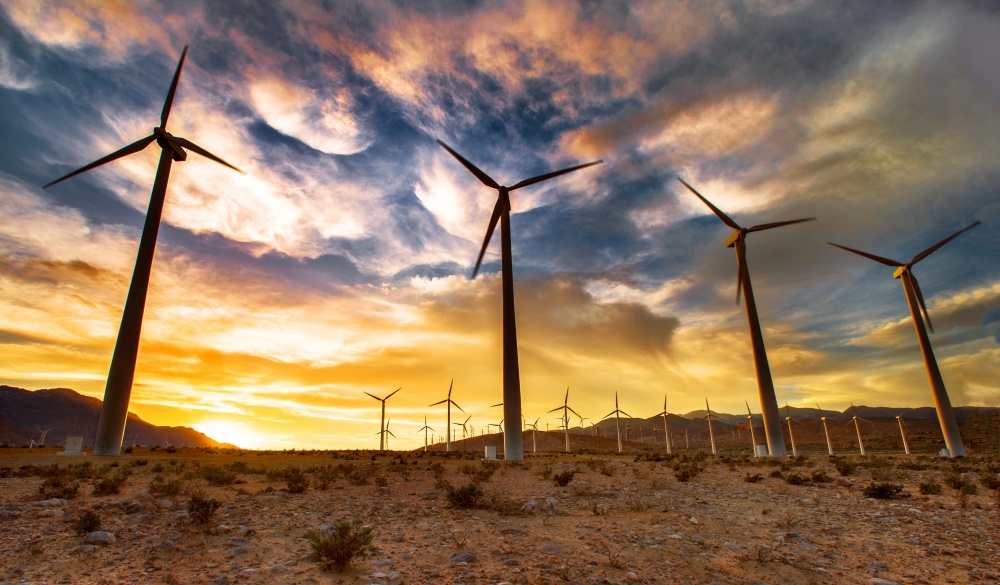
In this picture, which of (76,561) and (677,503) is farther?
(677,503)

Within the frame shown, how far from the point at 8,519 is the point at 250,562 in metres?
8.41

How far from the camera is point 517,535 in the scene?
1228 cm

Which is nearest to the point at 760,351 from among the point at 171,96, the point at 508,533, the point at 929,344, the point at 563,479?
the point at 929,344

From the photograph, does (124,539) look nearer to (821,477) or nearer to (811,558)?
(811,558)

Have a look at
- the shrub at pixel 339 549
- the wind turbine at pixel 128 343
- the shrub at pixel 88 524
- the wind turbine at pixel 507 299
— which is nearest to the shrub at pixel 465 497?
the shrub at pixel 339 549

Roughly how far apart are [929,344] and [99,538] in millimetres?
88507

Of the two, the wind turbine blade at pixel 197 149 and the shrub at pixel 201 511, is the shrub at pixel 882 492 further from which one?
the wind turbine blade at pixel 197 149

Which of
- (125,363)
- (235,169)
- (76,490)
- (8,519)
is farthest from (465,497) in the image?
(235,169)

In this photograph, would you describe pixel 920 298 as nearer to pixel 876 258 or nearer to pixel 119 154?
pixel 876 258

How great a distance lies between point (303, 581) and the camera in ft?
29.0

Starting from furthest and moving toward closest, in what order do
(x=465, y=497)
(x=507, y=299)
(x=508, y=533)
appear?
(x=507, y=299)
(x=465, y=497)
(x=508, y=533)

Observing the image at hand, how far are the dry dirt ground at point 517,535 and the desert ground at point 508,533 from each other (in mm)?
62

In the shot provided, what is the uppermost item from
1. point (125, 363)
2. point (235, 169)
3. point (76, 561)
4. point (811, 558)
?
point (235, 169)

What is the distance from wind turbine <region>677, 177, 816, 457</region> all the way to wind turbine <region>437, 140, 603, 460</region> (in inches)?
996
